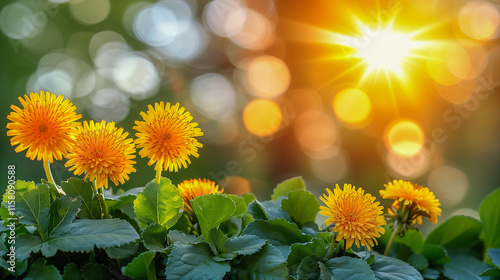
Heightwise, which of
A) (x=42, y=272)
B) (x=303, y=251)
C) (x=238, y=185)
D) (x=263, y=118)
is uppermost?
(x=263, y=118)

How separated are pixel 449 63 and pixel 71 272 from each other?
12.6ft

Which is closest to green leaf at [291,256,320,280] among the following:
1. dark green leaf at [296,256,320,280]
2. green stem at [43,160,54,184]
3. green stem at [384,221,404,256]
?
dark green leaf at [296,256,320,280]

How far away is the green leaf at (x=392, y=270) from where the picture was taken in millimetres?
619

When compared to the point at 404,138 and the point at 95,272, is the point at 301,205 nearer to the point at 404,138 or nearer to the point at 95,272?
the point at 95,272

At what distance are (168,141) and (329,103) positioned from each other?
3755 millimetres

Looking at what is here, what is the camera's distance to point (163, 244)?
61 cm

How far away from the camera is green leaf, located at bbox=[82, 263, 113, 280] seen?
0.56 metres

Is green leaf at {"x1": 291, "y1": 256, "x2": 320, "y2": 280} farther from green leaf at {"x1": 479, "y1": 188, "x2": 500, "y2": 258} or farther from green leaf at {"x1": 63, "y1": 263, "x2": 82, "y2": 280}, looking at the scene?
green leaf at {"x1": 479, "y1": 188, "x2": 500, "y2": 258}

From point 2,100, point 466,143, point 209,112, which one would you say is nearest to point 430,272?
point 209,112

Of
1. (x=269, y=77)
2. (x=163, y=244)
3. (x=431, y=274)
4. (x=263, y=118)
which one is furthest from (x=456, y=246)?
(x=269, y=77)

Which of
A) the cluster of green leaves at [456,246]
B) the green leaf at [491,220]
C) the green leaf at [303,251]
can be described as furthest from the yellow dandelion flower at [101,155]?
the green leaf at [491,220]

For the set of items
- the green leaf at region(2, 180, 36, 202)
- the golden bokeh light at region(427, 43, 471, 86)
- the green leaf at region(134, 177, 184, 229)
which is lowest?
the green leaf at region(2, 180, 36, 202)

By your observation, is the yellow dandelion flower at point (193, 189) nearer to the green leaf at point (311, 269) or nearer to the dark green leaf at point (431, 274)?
the green leaf at point (311, 269)

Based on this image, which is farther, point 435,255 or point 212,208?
point 435,255
